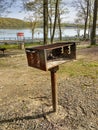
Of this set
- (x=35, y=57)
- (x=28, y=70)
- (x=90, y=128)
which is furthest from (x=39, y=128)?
(x=28, y=70)

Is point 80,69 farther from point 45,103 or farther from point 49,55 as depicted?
point 49,55

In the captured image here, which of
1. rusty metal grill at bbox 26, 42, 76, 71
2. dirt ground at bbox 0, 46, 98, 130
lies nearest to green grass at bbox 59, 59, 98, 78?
dirt ground at bbox 0, 46, 98, 130

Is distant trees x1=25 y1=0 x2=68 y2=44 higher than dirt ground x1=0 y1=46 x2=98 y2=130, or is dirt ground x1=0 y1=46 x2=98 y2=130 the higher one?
distant trees x1=25 y1=0 x2=68 y2=44

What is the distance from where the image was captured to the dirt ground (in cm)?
346

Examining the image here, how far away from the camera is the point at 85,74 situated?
20.9ft

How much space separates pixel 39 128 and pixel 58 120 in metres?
0.42

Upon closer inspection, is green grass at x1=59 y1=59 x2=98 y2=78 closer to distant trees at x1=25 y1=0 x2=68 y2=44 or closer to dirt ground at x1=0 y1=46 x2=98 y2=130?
dirt ground at x1=0 y1=46 x2=98 y2=130

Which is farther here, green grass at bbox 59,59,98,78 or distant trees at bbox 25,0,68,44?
distant trees at bbox 25,0,68,44

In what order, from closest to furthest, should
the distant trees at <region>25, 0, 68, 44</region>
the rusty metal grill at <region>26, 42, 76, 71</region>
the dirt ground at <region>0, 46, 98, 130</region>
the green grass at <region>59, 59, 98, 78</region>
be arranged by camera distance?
the rusty metal grill at <region>26, 42, 76, 71</region> → the dirt ground at <region>0, 46, 98, 130</region> → the green grass at <region>59, 59, 98, 78</region> → the distant trees at <region>25, 0, 68, 44</region>

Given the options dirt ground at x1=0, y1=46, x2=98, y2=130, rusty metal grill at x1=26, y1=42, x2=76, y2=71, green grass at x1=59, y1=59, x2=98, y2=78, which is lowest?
dirt ground at x1=0, y1=46, x2=98, y2=130

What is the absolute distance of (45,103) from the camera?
13.9 feet

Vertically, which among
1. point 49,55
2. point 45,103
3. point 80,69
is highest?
point 49,55

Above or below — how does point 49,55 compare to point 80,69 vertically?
above

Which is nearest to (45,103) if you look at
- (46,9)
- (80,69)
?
(80,69)
